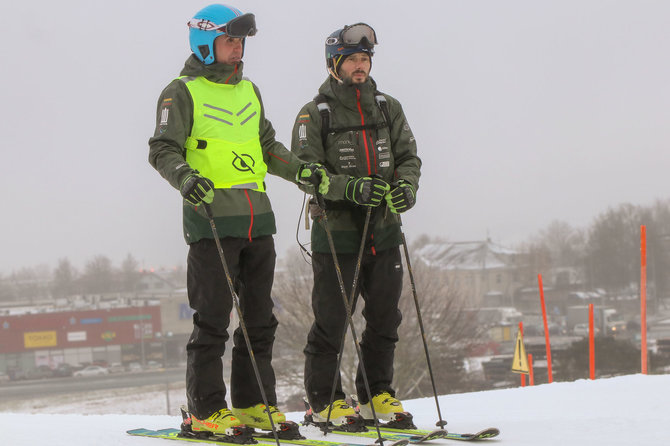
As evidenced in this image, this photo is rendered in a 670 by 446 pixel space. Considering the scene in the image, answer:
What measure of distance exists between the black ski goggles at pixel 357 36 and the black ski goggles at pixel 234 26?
1.83ft

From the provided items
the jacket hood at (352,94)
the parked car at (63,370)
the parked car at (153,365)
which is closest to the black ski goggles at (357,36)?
the jacket hood at (352,94)

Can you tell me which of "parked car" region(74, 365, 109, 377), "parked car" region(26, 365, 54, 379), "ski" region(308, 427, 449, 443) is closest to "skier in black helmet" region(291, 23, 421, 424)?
"ski" region(308, 427, 449, 443)

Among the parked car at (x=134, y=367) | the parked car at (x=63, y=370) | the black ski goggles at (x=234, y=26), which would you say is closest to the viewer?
A: the black ski goggles at (x=234, y=26)

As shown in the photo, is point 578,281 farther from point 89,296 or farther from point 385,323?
point 385,323

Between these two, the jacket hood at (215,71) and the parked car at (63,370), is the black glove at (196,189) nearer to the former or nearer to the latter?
the jacket hood at (215,71)

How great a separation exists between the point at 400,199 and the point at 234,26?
110 centimetres

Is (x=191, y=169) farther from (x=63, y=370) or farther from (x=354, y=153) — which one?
(x=63, y=370)

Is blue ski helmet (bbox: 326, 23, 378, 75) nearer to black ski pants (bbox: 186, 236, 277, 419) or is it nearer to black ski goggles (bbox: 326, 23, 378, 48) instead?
black ski goggles (bbox: 326, 23, 378, 48)

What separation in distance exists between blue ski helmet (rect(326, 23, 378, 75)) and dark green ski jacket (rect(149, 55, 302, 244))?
59cm

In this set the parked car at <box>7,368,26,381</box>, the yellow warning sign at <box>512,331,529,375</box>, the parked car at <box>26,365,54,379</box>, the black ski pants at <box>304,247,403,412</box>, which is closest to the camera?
the black ski pants at <box>304,247,403,412</box>

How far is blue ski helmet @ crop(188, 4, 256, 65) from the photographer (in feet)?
12.1

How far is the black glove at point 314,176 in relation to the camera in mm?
3746

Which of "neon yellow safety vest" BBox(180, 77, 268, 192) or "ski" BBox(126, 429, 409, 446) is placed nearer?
"ski" BBox(126, 429, 409, 446)

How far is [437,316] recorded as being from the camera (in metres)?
31.2
